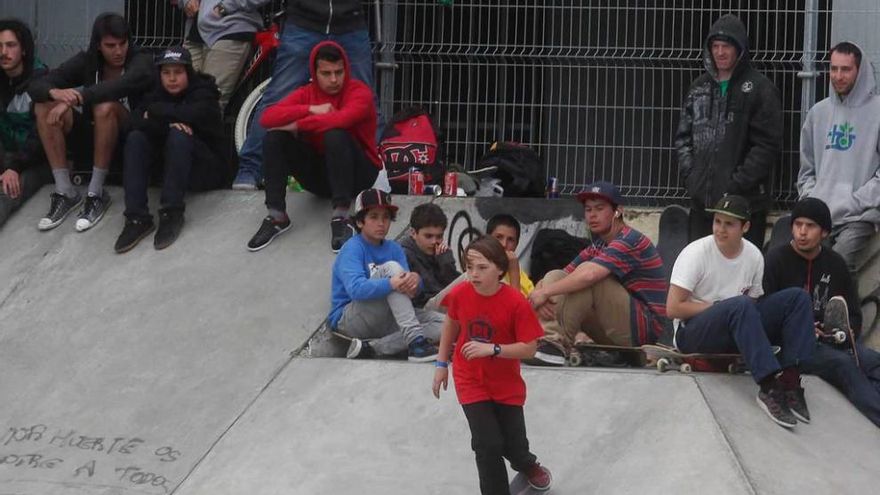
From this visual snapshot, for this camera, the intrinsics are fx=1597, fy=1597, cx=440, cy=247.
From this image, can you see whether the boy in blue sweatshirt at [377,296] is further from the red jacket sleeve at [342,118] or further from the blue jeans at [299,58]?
the blue jeans at [299,58]

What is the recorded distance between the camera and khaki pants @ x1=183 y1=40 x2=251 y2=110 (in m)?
12.0

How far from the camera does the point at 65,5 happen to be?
12.6 metres

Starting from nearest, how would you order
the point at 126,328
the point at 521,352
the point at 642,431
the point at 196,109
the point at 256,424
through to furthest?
the point at 521,352, the point at 642,431, the point at 256,424, the point at 126,328, the point at 196,109

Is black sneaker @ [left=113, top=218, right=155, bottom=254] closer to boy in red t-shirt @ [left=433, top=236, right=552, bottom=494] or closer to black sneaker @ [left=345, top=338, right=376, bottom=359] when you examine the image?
black sneaker @ [left=345, top=338, right=376, bottom=359]

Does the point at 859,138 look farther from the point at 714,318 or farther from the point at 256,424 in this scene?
the point at 256,424

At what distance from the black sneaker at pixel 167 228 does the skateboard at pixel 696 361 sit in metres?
3.64

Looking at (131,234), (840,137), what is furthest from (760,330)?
(131,234)

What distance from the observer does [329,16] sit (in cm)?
1134

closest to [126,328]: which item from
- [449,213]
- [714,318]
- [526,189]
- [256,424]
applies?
[256,424]

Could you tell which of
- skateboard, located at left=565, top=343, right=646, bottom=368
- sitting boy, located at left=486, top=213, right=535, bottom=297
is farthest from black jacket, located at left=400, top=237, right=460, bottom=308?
skateboard, located at left=565, top=343, right=646, bottom=368

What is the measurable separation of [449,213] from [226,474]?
3.15 m

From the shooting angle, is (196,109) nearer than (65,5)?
Yes

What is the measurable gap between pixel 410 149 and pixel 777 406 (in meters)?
4.00

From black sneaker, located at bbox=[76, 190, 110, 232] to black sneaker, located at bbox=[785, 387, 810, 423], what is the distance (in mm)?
5146
